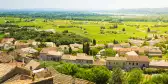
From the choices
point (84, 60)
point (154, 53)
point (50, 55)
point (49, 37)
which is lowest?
point (154, 53)

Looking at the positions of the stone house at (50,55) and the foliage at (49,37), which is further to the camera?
the foliage at (49,37)

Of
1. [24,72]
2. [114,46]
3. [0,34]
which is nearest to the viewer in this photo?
[24,72]

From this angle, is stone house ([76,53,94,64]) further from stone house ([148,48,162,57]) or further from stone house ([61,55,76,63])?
stone house ([148,48,162,57])

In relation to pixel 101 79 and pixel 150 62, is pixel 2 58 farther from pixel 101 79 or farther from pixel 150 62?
pixel 150 62

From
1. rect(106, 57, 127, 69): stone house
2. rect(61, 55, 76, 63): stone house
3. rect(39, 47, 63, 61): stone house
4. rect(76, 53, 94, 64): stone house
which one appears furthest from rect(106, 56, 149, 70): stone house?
rect(39, 47, 63, 61): stone house

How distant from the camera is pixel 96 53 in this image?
3590 inches

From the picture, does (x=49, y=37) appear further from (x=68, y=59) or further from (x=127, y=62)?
(x=127, y=62)

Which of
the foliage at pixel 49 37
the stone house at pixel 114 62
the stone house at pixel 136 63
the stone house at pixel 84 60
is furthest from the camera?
the foliage at pixel 49 37

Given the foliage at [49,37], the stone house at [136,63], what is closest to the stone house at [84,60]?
the stone house at [136,63]

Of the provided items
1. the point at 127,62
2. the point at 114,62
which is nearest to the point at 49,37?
the point at 114,62

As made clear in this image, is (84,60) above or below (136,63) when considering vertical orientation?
above

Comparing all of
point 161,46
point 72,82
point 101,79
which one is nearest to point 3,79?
point 72,82

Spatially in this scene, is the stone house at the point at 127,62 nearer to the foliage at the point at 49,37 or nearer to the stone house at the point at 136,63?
the stone house at the point at 136,63

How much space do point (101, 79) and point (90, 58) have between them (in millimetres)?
27925
